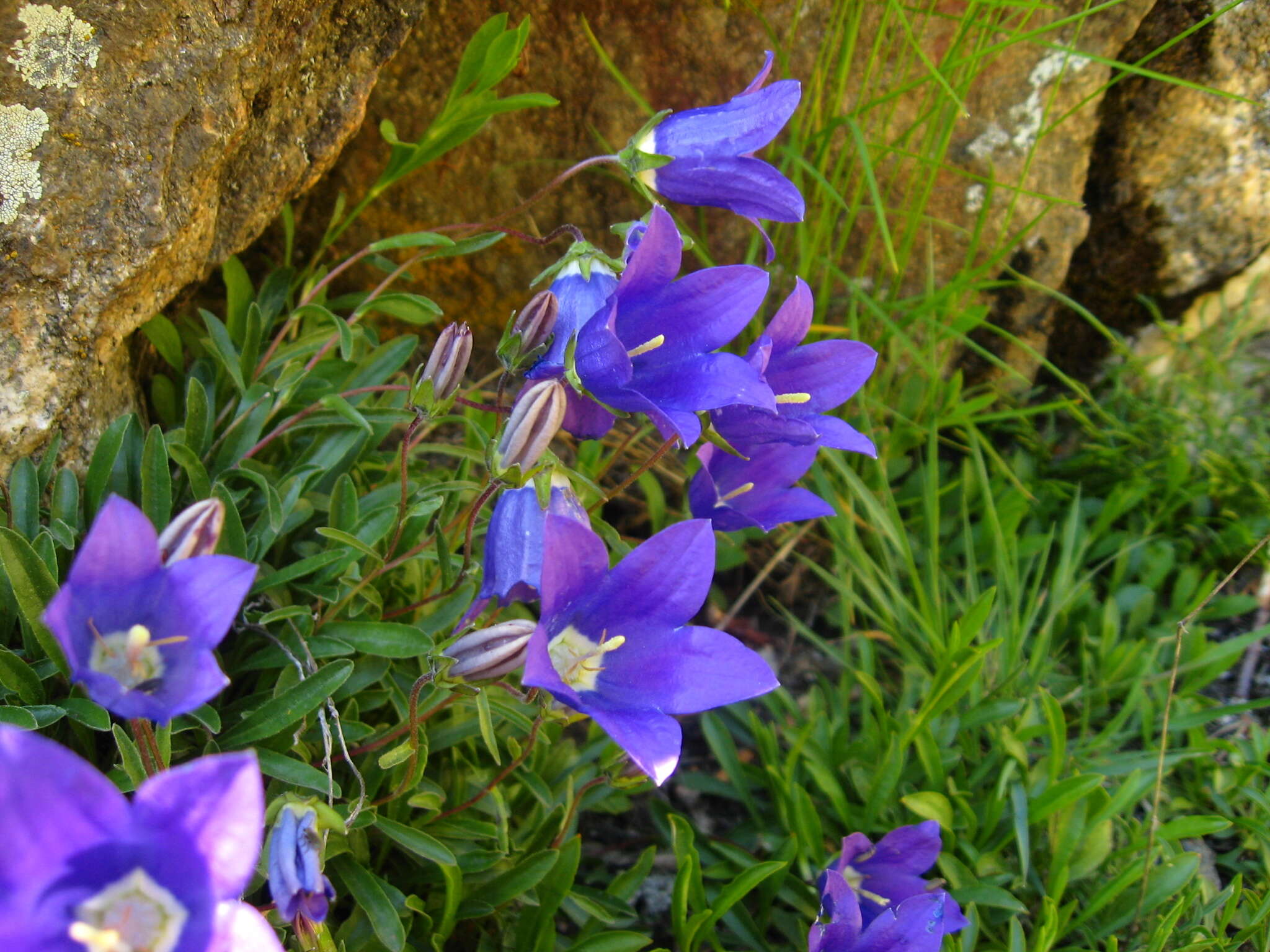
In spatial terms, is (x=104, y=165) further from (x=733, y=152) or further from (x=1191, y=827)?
(x=1191, y=827)

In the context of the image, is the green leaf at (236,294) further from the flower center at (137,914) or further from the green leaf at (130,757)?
the flower center at (137,914)

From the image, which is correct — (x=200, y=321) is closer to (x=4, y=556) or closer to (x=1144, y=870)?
(x=4, y=556)

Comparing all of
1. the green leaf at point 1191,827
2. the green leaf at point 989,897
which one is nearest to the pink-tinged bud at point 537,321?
the green leaf at point 989,897

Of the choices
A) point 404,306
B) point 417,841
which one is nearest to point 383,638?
point 417,841

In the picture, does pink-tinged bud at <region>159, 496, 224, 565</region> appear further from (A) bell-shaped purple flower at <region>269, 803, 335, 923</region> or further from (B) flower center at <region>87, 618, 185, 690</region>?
(A) bell-shaped purple flower at <region>269, 803, 335, 923</region>

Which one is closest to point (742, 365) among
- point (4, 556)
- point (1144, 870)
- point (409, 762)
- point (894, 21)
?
point (409, 762)

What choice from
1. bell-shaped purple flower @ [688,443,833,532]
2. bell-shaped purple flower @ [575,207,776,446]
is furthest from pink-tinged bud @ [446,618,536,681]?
bell-shaped purple flower @ [688,443,833,532]
